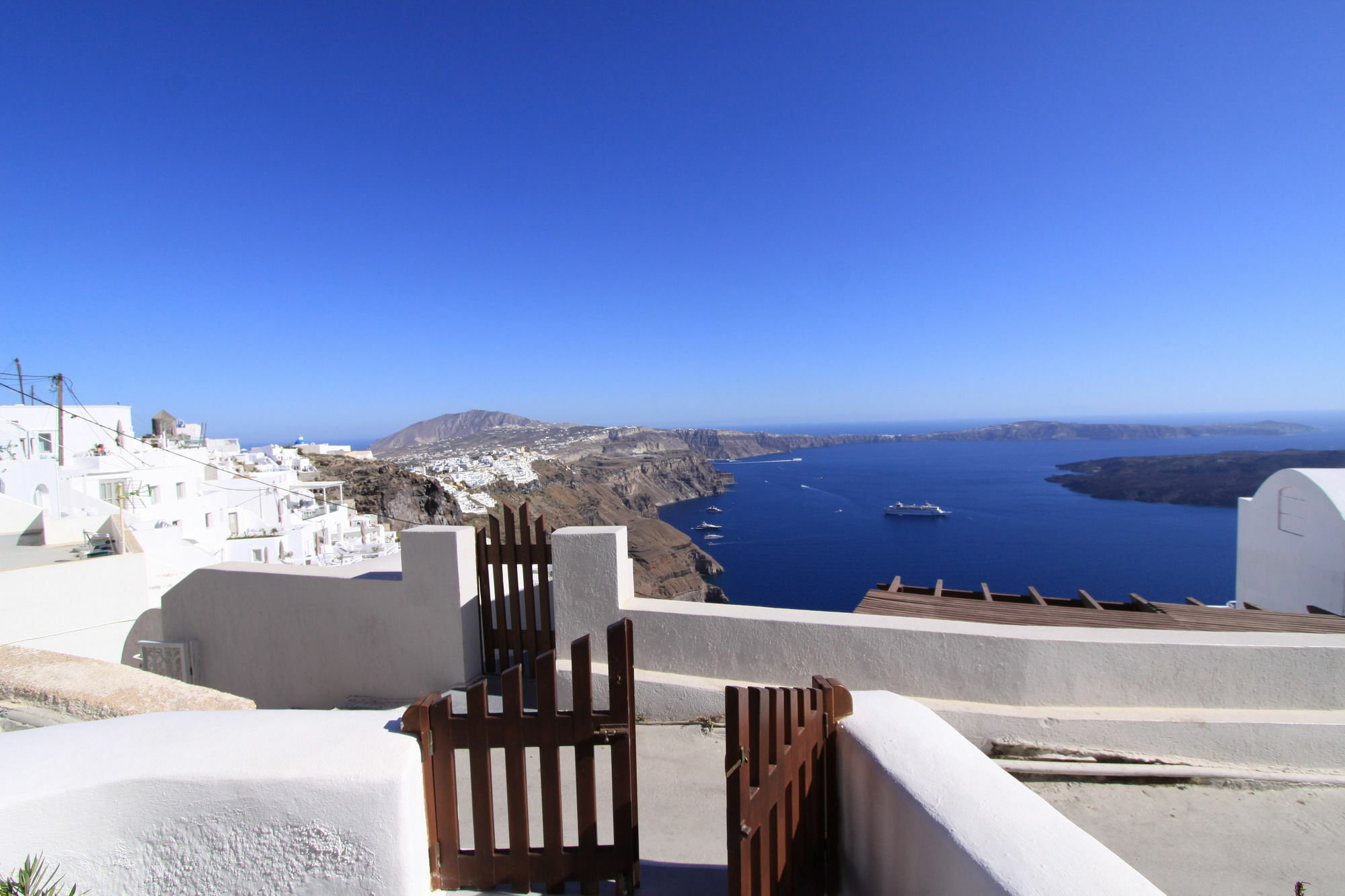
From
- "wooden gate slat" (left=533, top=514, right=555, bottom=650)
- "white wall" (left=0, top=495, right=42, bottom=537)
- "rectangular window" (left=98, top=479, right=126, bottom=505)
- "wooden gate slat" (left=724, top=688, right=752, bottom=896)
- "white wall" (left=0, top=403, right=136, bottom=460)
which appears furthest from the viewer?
"white wall" (left=0, top=403, right=136, bottom=460)

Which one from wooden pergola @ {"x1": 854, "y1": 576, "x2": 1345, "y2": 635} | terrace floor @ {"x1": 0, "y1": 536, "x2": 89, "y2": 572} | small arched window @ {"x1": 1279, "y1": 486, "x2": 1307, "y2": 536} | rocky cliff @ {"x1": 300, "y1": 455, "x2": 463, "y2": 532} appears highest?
small arched window @ {"x1": 1279, "y1": 486, "x2": 1307, "y2": 536}

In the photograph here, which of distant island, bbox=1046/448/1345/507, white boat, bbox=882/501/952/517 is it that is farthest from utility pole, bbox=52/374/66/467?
distant island, bbox=1046/448/1345/507

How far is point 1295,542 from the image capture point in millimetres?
8336

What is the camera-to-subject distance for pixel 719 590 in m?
53.8

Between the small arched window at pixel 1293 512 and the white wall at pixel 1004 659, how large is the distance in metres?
5.78

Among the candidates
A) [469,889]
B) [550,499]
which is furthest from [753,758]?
[550,499]

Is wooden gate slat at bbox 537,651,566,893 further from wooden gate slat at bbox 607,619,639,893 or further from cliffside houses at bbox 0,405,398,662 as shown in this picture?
cliffside houses at bbox 0,405,398,662

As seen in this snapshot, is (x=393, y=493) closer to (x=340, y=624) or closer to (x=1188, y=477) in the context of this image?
(x=340, y=624)

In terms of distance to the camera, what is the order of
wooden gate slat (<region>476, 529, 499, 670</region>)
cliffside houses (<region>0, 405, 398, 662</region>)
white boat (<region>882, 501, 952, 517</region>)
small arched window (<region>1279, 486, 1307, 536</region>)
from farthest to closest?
white boat (<region>882, 501, 952, 517</region>) → small arched window (<region>1279, 486, 1307, 536</region>) → cliffside houses (<region>0, 405, 398, 662</region>) → wooden gate slat (<region>476, 529, 499, 670</region>)

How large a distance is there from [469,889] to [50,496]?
82.1 feet

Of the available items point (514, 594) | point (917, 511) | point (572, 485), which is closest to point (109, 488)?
point (514, 594)

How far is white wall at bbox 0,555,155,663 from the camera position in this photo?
721cm

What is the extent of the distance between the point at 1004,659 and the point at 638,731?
2433 millimetres

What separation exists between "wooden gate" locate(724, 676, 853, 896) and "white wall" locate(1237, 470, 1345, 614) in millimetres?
8891
